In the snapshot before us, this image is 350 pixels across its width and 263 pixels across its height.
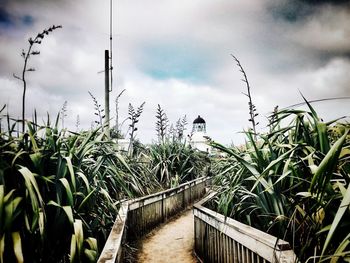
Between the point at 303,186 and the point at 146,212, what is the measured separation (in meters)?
3.37

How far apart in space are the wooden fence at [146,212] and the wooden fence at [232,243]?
3.78ft

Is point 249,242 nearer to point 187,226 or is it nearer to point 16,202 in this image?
point 16,202

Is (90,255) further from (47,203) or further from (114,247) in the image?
(47,203)

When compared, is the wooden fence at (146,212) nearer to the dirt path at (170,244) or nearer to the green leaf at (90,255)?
the green leaf at (90,255)

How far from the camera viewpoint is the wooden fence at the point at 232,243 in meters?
2.16

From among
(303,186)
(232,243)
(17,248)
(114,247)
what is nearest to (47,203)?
(17,248)

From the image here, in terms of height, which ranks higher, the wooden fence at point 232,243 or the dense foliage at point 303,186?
the dense foliage at point 303,186

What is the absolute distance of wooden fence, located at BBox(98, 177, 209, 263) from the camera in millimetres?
3102

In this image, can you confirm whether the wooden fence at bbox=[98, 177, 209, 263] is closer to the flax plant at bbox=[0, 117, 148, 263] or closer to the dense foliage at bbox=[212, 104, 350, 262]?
the flax plant at bbox=[0, 117, 148, 263]

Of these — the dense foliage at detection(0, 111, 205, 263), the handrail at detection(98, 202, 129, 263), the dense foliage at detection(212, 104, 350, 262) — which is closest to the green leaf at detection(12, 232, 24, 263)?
the dense foliage at detection(0, 111, 205, 263)

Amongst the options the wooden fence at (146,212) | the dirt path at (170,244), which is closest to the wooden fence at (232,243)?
the dirt path at (170,244)

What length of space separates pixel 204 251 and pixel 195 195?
441 cm

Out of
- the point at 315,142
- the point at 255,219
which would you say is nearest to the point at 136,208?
the point at 255,219

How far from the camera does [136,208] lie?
483cm
